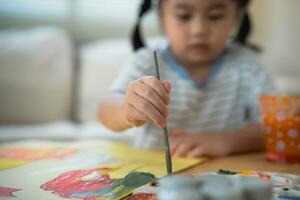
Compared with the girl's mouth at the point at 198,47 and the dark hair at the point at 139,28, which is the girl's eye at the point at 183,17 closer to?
the girl's mouth at the point at 198,47

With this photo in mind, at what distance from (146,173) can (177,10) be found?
50cm

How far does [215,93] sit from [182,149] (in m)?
0.34

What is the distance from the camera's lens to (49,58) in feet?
6.26

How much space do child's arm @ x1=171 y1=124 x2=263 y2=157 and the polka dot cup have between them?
0.30 feet

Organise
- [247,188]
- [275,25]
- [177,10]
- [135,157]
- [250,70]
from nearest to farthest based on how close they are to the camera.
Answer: [247,188], [135,157], [177,10], [250,70], [275,25]

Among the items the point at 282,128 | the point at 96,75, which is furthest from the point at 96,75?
the point at 282,128

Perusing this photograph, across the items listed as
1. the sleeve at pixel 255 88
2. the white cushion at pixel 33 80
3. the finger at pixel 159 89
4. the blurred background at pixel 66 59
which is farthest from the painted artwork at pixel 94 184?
the white cushion at pixel 33 80

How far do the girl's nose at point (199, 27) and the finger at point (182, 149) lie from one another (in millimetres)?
282

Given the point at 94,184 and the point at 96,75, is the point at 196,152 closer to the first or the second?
the point at 94,184

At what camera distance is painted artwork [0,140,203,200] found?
476 millimetres

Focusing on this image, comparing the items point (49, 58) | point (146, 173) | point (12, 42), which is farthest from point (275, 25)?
point (146, 173)

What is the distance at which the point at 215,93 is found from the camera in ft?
3.47

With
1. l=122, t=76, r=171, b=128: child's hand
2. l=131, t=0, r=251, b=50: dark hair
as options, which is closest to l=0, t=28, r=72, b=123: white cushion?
l=131, t=0, r=251, b=50: dark hair

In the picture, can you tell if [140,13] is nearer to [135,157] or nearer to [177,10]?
[177,10]
